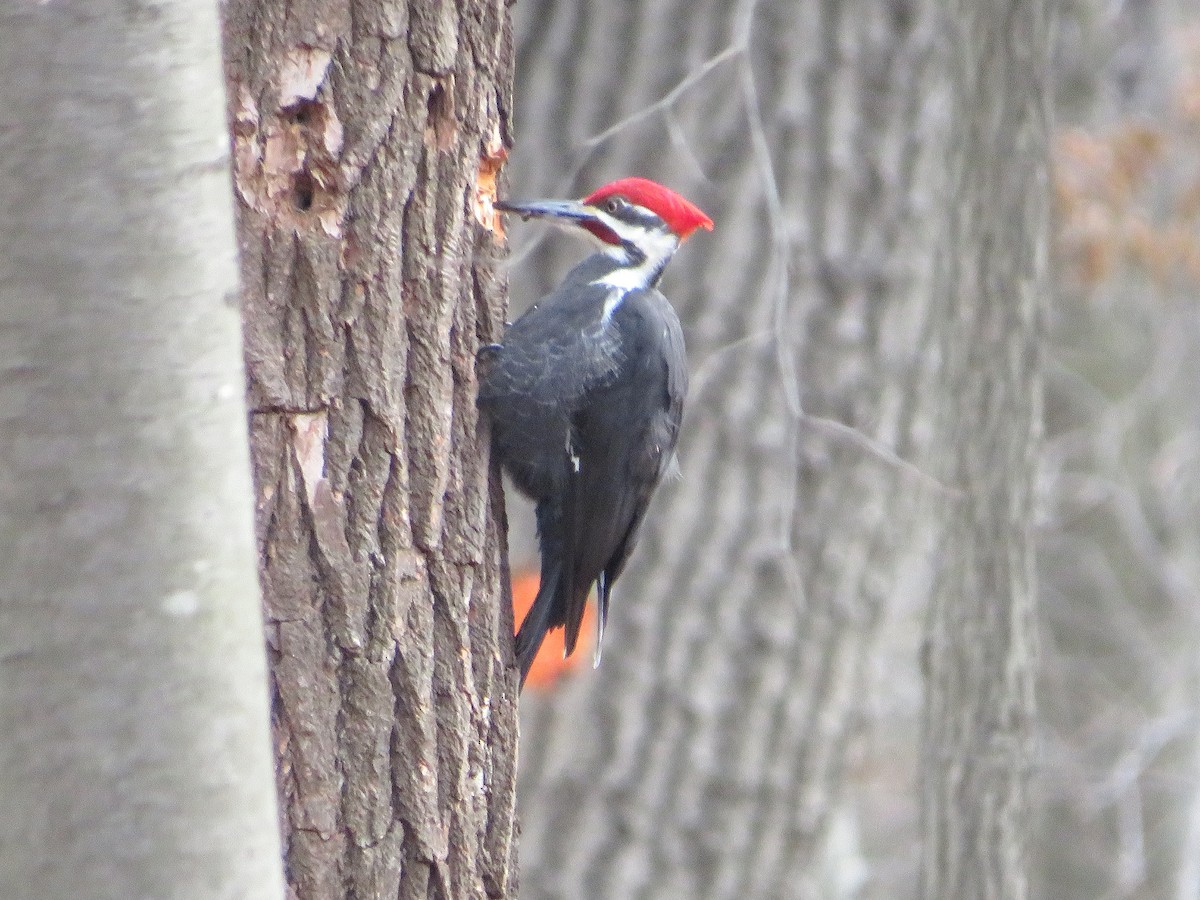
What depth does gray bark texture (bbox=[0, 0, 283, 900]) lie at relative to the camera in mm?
1308

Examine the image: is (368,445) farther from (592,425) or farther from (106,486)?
(592,425)

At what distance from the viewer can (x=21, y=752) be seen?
→ 131 centimetres

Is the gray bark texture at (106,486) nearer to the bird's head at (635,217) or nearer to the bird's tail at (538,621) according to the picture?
the bird's tail at (538,621)

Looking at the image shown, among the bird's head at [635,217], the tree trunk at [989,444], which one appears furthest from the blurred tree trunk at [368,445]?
the tree trunk at [989,444]

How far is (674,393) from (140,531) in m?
1.83

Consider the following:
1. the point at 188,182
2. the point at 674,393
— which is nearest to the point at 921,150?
the point at 674,393

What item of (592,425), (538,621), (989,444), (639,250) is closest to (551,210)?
(639,250)

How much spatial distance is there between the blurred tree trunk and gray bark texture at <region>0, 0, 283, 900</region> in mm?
611

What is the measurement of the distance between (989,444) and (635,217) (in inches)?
49.7

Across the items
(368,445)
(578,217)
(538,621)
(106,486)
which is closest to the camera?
(106,486)

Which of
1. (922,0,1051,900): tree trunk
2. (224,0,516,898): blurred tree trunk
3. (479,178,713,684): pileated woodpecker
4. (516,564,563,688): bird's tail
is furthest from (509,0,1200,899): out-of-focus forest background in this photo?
(224,0,516,898): blurred tree trunk

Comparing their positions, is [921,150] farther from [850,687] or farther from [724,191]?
[850,687]

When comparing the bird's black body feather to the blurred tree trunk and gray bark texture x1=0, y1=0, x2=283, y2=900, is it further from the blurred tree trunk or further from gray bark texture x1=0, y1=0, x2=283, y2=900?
gray bark texture x1=0, y1=0, x2=283, y2=900

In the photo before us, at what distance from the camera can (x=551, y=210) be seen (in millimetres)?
3045
